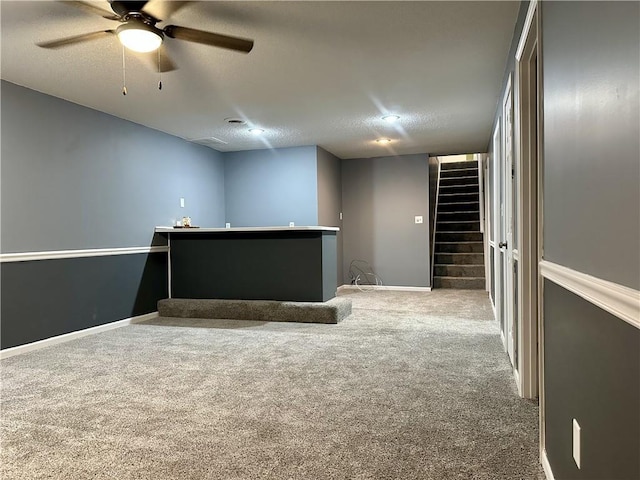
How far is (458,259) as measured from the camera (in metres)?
7.25

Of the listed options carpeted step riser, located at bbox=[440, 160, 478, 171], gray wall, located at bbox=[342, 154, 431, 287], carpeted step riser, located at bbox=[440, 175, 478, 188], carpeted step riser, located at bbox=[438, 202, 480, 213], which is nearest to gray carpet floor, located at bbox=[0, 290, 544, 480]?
gray wall, located at bbox=[342, 154, 431, 287]

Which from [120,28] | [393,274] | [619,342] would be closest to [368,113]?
[120,28]

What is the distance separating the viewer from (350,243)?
7.20 metres

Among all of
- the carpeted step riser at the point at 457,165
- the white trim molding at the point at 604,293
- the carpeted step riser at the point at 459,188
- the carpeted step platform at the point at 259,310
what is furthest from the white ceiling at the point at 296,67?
the carpeted step riser at the point at 457,165

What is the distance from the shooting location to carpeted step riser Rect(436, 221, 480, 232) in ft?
25.5

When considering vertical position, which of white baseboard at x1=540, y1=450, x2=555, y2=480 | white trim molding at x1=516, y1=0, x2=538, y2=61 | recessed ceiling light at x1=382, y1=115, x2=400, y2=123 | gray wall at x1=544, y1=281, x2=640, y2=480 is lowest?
white baseboard at x1=540, y1=450, x2=555, y2=480

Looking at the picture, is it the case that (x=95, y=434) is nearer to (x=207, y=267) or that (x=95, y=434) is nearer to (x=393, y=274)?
(x=207, y=267)

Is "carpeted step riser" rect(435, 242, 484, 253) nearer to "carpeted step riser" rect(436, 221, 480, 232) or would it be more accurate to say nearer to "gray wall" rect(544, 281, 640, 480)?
"carpeted step riser" rect(436, 221, 480, 232)

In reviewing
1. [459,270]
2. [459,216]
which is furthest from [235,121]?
[459,216]

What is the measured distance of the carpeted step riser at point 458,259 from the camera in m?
7.14

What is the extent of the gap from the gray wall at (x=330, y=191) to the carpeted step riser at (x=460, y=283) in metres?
1.58

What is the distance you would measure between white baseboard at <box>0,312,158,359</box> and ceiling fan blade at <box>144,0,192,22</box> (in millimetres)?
2754

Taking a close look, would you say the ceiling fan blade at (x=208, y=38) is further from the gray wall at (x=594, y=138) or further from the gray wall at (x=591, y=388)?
the gray wall at (x=591, y=388)

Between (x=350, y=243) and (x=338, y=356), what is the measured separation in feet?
13.6
